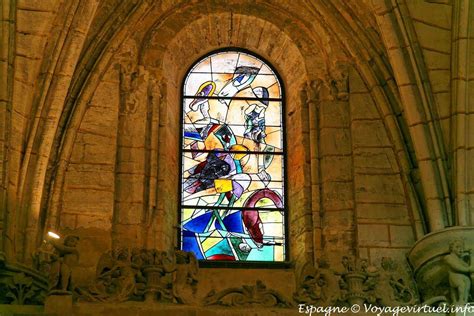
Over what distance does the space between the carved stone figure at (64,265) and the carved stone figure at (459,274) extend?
3935 millimetres

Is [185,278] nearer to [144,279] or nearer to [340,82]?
[144,279]

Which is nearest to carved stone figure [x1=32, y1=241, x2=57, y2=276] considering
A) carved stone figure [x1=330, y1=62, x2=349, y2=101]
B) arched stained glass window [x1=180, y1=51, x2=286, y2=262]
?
arched stained glass window [x1=180, y1=51, x2=286, y2=262]

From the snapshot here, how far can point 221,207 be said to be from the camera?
1606cm

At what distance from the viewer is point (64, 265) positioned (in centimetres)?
1331

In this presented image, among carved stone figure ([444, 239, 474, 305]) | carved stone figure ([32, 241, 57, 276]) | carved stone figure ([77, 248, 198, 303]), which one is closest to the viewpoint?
carved stone figure ([77, 248, 198, 303])

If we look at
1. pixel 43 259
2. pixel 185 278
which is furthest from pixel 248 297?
pixel 43 259

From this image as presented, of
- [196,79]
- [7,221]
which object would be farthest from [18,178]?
[196,79]

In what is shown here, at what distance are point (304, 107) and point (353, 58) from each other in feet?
2.85

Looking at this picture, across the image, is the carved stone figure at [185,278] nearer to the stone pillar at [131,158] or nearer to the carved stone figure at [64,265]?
the carved stone figure at [64,265]

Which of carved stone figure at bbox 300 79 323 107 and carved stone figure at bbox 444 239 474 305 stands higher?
carved stone figure at bbox 300 79 323 107

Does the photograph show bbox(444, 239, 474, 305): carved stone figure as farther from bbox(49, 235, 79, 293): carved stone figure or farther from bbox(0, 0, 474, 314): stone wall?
bbox(49, 235, 79, 293): carved stone figure

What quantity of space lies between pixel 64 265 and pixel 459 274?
13.5 feet

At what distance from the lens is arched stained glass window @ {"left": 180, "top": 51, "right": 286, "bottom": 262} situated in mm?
15852

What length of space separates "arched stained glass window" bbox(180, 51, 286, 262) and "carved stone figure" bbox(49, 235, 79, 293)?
96.5 inches
